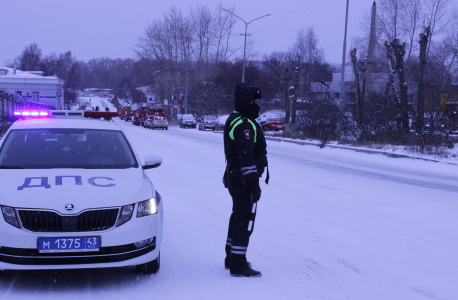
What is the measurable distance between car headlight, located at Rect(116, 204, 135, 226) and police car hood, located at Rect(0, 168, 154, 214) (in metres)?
0.05

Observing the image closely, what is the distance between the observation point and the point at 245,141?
426 centimetres

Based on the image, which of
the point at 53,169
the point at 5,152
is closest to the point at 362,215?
the point at 53,169

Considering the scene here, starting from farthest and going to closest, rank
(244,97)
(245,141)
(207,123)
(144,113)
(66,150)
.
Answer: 1. (144,113)
2. (207,123)
3. (66,150)
4. (244,97)
5. (245,141)

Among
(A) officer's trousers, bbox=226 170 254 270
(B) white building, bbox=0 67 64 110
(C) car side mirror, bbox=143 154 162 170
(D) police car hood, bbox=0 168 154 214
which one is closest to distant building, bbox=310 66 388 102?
(C) car side mirror, bbox=143 154 162 170

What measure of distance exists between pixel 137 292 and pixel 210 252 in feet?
4.41

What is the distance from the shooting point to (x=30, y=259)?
384 cm

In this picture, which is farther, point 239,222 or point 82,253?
point 239,222

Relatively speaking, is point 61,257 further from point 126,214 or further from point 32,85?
point 32,85

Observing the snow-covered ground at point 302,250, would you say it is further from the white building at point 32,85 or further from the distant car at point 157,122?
the white building at point 32,85

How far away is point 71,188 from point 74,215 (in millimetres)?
344

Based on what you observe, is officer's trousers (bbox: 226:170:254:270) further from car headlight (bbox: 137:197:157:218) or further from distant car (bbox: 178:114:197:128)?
distant car (bbox: 178:114:197:128)

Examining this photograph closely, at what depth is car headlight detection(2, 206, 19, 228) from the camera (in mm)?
3832

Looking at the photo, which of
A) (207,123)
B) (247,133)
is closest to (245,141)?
(247,133)

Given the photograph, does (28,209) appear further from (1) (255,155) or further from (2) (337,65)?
(2) (337,65)
